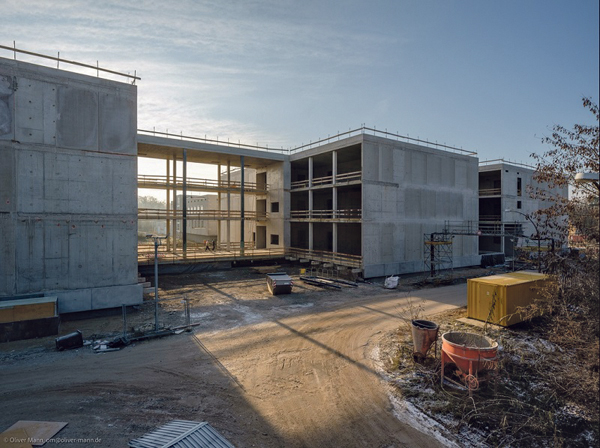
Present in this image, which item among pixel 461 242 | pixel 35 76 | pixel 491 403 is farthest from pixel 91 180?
pixel 461 242

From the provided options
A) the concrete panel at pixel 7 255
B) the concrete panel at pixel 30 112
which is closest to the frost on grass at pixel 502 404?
the concrete panel at pixel 7 255

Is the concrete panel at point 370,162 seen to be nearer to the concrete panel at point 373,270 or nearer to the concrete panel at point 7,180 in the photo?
the concrete panel at point 373,270

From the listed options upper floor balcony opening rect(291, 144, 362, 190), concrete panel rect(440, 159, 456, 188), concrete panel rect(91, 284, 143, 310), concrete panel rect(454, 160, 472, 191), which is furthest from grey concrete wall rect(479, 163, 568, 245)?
concrete panel rect(91, 284, 143, 310)

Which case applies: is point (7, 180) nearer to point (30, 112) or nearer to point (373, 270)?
point (30, 112)

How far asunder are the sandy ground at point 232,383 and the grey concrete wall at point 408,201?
11.0 metres

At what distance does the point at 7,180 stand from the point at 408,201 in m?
26.2

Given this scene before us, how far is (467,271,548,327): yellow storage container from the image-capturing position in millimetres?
13930

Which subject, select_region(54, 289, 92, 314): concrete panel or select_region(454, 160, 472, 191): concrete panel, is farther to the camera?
select_region(454, 160, 472, 191): concrete panel

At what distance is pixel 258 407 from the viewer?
812 centimetres

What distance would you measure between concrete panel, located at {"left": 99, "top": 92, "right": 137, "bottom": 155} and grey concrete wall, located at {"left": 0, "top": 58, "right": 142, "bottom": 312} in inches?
1.9

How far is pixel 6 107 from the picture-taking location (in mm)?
15047

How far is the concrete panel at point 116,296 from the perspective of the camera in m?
16.6

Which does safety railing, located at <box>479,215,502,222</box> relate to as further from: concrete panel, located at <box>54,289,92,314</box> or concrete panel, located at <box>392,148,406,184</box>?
concrete panel, located at <box>54,289,92,314</box>

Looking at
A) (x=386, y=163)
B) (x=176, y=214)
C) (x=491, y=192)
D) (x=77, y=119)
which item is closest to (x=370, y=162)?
(x=386, y=163)
